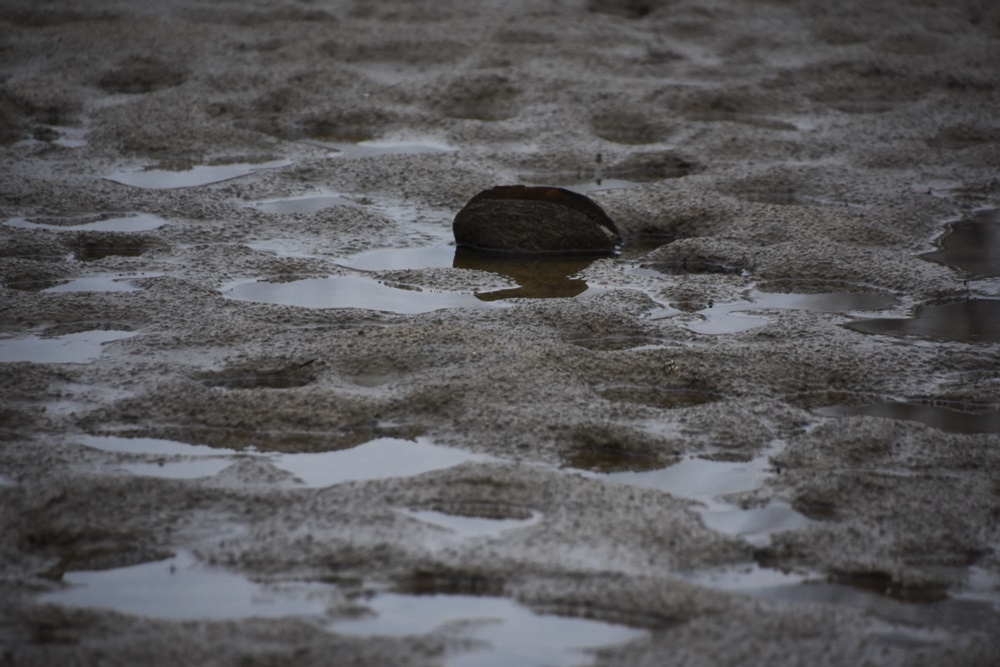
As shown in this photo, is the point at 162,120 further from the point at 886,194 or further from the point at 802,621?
the point at 802,621

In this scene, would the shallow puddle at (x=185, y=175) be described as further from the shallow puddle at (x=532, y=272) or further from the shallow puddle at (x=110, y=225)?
the shallow puddle at (x=532, y=272)

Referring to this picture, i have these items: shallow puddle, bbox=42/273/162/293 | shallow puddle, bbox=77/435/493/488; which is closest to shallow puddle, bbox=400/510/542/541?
shallow puddle, bbox=77/435/493/488

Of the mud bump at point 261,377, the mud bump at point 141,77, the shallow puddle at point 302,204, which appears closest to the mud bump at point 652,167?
the shallow puddle at point 302,204

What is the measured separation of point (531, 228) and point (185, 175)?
48.5 inches

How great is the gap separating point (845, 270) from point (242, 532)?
5.89 feet

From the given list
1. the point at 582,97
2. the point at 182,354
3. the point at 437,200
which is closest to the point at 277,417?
the point at 182,354

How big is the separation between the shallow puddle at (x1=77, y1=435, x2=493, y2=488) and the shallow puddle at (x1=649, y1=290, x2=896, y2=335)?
0.84 m

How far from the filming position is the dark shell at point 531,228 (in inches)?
118

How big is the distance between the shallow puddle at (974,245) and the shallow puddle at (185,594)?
81.8 inches

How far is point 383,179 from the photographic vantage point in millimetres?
3547

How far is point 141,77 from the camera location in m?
4.59

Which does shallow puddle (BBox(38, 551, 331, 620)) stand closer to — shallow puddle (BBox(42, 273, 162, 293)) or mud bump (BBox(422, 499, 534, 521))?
mud bump (BBox(422, 499, 534, 521))

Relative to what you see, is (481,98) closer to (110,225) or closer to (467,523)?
(110,225)

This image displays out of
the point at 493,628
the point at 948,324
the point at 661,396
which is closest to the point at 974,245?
the point at 948,324
